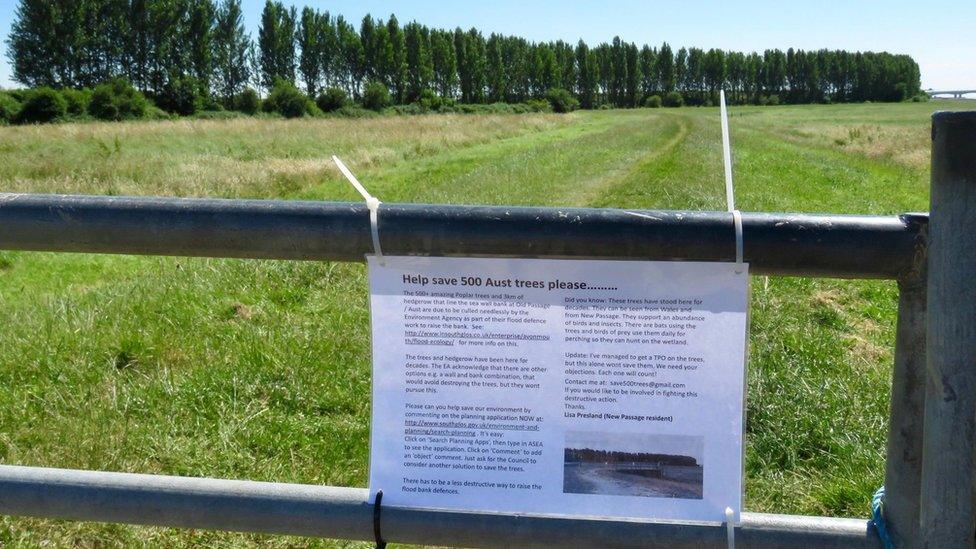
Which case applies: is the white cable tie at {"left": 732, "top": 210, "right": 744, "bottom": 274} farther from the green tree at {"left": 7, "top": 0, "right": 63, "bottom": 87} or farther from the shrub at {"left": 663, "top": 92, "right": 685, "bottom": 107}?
the shrub at {"left": 663, "top": 92, "right": 685, "bottom": 107}

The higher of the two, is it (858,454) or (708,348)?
(708,348)

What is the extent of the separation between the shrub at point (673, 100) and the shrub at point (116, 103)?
3457 inches

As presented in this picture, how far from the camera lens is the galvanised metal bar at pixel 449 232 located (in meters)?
1.35

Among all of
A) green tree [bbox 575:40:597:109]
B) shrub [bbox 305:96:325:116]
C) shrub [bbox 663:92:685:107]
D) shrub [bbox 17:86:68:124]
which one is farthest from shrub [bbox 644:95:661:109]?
shrub [bbox 17:86:68:124]

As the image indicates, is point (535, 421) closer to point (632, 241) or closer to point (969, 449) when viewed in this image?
point (632, 241)

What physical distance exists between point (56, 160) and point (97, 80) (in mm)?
60996

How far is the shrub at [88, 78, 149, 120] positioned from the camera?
4978 cm

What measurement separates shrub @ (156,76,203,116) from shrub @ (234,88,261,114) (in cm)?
302

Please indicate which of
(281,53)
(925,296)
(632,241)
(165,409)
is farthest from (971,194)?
(281,53)

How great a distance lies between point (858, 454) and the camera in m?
3.65

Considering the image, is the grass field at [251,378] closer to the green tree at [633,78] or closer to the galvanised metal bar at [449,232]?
the galvanised metal bar at [449,232]

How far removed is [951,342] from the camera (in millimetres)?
1248

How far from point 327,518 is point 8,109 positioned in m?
52.2

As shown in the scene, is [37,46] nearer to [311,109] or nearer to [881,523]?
[311,109]
